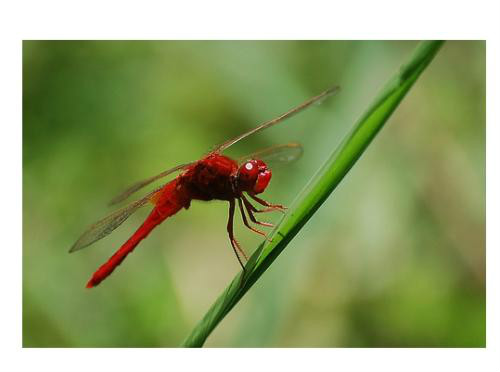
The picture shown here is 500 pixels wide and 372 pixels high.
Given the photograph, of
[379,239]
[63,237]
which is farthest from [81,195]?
[379,239]

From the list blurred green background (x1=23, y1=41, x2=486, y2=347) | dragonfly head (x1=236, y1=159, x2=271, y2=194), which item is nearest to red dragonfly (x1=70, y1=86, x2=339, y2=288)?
dragonfly head (x1=236, y1=159, x2=271, y2=194)

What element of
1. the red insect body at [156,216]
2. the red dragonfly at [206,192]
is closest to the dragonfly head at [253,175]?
the red dragonfly at [206,192]

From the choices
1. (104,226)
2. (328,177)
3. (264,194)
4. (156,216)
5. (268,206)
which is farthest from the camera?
(264,194)

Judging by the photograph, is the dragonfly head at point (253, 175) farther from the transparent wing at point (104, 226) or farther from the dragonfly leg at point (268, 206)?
the transparent wing at point (104, 226)

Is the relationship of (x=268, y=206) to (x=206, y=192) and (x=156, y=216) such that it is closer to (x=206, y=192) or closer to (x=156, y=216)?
(x=206, y=192)

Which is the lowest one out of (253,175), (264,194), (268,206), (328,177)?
(264,194)

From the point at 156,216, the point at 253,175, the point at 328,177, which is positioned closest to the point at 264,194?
the point at 156,216
